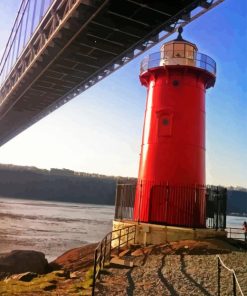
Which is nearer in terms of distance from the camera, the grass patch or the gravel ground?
the gravel ground

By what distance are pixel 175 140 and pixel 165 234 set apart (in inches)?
119

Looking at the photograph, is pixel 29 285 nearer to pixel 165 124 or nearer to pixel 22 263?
Result: pixel 22 263

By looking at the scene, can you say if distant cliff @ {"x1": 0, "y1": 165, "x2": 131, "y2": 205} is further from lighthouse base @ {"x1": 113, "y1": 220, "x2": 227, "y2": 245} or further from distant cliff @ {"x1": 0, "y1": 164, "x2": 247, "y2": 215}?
lighthouse base @ {"x1": 113, "y1": 220, "x2": 227, "y2": 245}

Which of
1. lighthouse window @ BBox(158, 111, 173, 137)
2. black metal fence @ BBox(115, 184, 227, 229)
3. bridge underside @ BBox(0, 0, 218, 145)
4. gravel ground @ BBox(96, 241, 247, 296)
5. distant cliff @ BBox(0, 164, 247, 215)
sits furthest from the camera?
distant cliff @ BBox(0, 164, 247, 215)

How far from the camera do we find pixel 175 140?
1262 cm

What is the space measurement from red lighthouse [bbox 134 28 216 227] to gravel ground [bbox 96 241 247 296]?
212 centimetres

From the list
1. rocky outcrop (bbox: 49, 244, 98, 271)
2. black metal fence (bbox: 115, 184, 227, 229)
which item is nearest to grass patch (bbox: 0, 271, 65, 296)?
rocky outcrop (bbox: 49, 244, 98, 271)

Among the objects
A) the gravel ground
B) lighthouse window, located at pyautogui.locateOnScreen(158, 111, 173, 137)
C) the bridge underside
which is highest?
the bridge underside

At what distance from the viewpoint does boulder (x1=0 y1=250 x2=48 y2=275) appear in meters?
12.2

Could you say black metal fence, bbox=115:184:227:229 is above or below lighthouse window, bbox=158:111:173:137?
below

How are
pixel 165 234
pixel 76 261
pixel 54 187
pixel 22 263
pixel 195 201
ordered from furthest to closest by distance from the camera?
pixel 54 187, pixel 76 261, pixel 22 263, pixel 195 201, pixel 165 234

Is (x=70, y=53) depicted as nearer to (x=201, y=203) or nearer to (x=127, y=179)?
(x=127, y=179)

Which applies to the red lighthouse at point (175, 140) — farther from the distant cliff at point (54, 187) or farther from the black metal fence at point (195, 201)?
the distant cliff at point (54, 187)

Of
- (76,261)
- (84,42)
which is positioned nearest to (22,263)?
(76,261)
